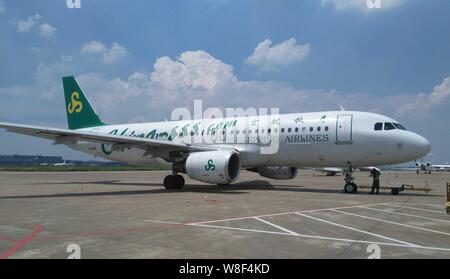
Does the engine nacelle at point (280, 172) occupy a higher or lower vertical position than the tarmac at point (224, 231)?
higher

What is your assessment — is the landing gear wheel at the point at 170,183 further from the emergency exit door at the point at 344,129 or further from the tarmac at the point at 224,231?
the emergency exit door at the point at 344,129

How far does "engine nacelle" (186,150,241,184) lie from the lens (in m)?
16.9

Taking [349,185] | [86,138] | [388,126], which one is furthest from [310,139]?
[86,138]

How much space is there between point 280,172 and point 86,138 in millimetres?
10975

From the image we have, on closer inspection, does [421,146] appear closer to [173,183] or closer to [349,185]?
[349,185]

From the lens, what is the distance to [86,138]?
17688 millimetres

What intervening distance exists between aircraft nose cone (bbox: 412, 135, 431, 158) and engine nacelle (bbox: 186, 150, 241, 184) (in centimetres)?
790

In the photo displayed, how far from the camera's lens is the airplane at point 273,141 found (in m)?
16.3

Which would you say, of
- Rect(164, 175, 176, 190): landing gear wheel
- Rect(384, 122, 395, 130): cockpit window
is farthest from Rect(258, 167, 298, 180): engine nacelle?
Rect(384, 122, 395, 130): cockpit window

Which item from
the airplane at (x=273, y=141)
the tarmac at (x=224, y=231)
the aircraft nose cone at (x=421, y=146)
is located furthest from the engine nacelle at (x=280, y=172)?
A: the tarmac at (x=224, y=231)

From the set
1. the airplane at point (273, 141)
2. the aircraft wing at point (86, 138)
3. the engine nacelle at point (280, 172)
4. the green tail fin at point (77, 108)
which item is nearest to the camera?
the aircraft wing at point (86, 138)

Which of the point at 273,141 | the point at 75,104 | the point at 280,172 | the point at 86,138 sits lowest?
the point at 280,172
